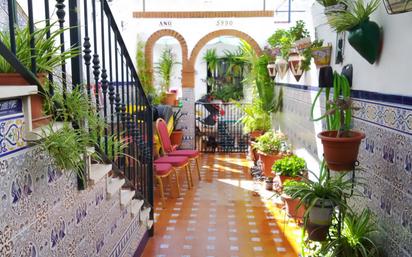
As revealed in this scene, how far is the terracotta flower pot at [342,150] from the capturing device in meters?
2.13

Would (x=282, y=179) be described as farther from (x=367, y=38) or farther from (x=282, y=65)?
(x=367, y=38)

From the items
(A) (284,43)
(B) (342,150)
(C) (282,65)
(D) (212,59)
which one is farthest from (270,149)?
(D) (212,59)

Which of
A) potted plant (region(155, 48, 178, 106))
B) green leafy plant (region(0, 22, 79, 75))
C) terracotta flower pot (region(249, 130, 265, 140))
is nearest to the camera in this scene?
green leafy plant (region(0, 22, 79, 75))

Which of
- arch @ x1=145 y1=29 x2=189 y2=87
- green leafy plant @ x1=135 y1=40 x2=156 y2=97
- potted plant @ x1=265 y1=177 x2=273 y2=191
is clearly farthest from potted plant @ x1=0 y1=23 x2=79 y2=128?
arch @ x1=145 y1=29 x2=189 y2=87

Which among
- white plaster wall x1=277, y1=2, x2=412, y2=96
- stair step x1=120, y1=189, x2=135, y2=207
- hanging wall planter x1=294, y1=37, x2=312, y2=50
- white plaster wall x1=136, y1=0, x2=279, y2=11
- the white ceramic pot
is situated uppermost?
white plaster wall x1=136, y1=0, x2=279, y2=11

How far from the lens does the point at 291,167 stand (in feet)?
13.6

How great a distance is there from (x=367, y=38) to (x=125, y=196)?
186 cm

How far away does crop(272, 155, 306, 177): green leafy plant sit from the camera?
162 inches

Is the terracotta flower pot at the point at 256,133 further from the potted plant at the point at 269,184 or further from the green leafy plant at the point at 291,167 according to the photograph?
the green leafy plant at the point at 291,167

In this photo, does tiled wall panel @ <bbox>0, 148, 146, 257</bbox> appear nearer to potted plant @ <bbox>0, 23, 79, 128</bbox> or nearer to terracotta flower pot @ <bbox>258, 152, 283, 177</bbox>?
potted plant @ <bbox>0, 23, 79, 128</bbox>

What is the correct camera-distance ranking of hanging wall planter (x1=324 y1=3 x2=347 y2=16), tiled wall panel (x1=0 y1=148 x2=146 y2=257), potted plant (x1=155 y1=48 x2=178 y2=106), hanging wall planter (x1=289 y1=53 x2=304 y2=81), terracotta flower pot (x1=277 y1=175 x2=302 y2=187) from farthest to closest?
1. potted plant (x1=155 y1=48 x2=178 y2=106)
2. terracotta flower pot (x1=277 y1=175 x2=302 y2=187)
3. hanging wall planter (x1=289 y1=53 x2=304 y2=81)
4. hanging wall planter (x1=324 y1=3 x2=347 y2=16)
5. tiled wall panel (x1=0 y1=148 x2=146 y2=257)

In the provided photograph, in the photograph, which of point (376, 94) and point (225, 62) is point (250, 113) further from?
point (376, 94)

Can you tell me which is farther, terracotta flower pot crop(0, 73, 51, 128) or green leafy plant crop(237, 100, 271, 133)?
green leafy plant crop(237, 100, 271, 133)

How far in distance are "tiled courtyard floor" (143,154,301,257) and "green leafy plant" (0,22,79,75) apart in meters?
2.12
